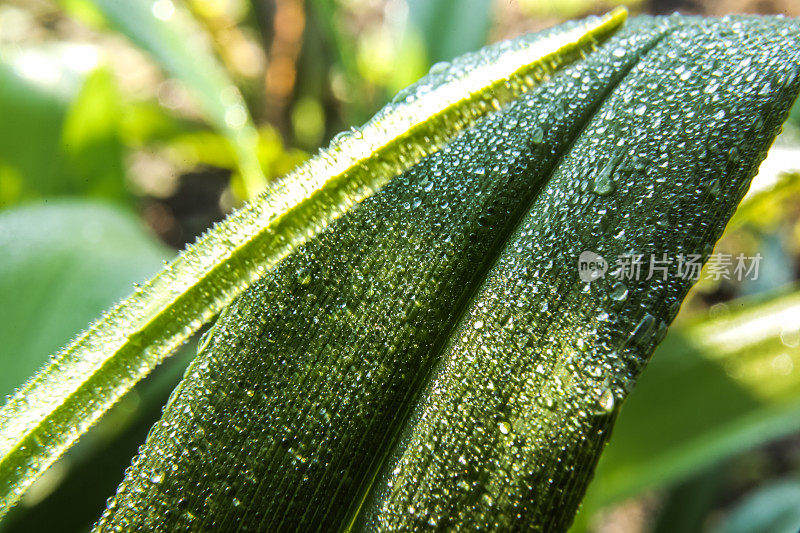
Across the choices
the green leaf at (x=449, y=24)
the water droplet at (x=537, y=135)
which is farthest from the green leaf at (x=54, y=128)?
the water droplet at (x=537, y=135)

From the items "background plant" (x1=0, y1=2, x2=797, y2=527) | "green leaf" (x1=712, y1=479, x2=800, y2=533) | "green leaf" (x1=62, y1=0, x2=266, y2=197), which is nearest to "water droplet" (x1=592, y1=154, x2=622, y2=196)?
"background plant" (x1=0, y1=2, x2=797, y2=527)

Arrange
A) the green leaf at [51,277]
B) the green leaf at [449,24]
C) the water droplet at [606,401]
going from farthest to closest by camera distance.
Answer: the green leaf at [449,24]
the green leaf at [51,277]
the water droplet at [606,401]

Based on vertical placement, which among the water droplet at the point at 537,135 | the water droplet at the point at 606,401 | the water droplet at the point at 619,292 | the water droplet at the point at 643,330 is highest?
the water droplet at the point at 537,135

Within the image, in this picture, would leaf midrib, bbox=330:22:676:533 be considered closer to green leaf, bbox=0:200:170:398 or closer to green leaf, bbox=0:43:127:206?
green leaf, bbox=0:200:170:398

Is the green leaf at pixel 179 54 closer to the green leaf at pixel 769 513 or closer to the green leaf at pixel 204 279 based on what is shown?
the green leaf at pixel 204 279

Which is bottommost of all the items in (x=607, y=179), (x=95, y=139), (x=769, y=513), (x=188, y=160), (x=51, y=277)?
(x=769, y=513)

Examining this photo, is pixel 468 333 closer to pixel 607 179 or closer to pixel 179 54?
pixel 607 179

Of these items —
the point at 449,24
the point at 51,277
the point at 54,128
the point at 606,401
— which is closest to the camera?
the point at 606,401

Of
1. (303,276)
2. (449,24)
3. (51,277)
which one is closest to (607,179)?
(303,276)
